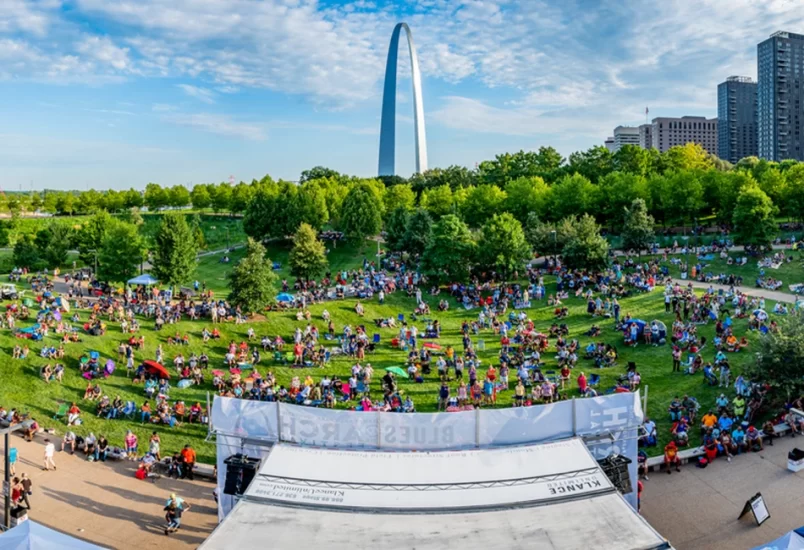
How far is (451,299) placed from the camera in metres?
41.8

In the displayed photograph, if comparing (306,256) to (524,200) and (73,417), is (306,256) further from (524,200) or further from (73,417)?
(524,200)

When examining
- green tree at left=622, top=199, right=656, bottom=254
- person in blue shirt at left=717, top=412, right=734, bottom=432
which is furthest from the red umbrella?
green tree at left=622, top=199, right=656, bottom=254

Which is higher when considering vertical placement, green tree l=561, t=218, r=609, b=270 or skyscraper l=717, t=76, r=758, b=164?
skyscraper l=717, t=76, r=758, b=164

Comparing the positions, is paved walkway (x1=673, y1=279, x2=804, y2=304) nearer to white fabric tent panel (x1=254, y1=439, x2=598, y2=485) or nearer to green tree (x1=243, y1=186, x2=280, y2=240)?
white fabric tent panel (x1=254, y1=439, x2=598, y2=485)

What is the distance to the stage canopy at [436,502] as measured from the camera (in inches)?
392

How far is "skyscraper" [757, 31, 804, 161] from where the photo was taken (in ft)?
534

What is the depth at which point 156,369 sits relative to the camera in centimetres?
2530

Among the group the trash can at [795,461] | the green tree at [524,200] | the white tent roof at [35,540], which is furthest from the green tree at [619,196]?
the white tent roof at [35,540]

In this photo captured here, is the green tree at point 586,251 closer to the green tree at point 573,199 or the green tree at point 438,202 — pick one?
the green tree at point 573,199

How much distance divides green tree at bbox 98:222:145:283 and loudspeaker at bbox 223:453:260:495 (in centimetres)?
3485

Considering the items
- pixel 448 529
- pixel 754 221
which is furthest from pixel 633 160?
pixel 448 529

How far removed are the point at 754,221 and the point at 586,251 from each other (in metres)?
17.0

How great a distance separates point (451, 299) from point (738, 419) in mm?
23122

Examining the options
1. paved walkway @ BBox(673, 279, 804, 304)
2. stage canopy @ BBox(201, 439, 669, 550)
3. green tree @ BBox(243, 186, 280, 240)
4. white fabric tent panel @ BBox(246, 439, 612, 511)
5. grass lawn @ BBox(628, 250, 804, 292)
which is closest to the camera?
stage canopy @ BBox(201, 439, 669, 550)
